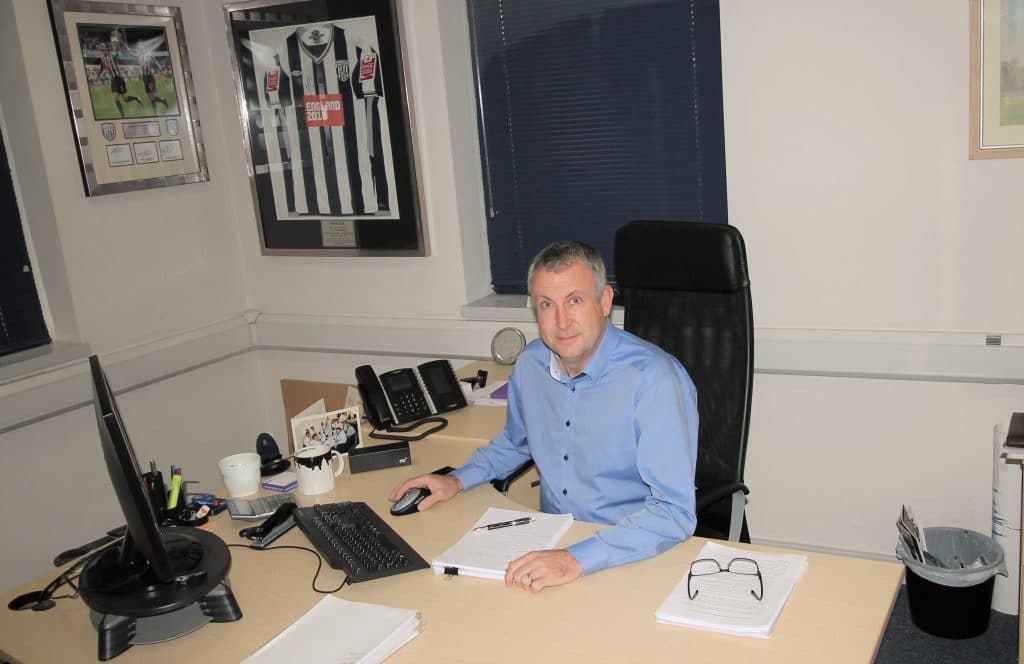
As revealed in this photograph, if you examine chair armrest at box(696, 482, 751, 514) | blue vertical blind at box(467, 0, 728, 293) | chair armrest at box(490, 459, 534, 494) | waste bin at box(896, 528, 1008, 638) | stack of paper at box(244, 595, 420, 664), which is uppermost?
blue vertical blind at box(467, 0, 728, 293)

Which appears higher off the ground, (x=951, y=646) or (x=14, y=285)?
(x=14, y=285)

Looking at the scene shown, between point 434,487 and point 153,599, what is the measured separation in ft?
2.37

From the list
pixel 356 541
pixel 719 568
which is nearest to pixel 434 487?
pixel 356 541

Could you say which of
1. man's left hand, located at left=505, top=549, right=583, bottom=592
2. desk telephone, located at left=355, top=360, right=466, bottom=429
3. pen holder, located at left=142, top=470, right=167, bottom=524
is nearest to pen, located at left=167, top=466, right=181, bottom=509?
pen holder, located at left=142, top=470, right=167, bottom=524

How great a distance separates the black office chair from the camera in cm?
245

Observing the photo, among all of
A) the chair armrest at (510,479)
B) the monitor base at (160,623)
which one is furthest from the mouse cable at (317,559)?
the chair armrest at (510,479)

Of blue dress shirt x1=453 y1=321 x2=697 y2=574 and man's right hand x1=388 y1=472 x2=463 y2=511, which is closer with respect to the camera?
blue dress shirt x1=453 y1=321 x2=697 y2=574

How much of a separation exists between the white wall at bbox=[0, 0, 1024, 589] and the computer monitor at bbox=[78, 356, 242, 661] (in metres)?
1.67

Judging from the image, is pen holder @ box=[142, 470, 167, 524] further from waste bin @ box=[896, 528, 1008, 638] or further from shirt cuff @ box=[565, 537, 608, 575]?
waste bin @ box=[896, 528, 1008, 638]

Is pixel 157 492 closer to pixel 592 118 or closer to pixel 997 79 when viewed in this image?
pixel 592 118

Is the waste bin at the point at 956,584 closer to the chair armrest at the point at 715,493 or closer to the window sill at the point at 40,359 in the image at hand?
the chair armrest at the point at 715,493

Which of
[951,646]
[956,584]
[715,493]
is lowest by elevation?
[951,646]

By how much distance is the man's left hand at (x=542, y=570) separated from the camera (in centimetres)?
184

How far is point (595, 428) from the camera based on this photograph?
86.3 inches
